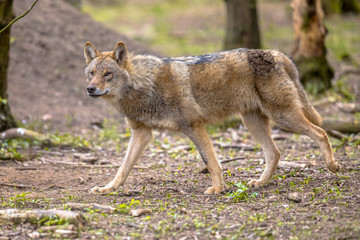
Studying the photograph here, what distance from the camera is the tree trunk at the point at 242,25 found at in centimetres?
1441

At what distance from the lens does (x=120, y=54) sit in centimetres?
712

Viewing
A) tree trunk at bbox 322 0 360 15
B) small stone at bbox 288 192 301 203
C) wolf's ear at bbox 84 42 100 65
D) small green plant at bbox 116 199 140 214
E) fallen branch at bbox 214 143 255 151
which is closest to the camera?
small green plant at bbox 116 199 140 214

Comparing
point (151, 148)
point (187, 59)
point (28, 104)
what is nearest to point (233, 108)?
point (187, 59)

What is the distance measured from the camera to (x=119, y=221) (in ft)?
17.6

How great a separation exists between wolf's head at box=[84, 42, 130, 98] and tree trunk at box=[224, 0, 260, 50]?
777cm

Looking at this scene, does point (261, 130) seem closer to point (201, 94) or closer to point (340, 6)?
point (201, 94)

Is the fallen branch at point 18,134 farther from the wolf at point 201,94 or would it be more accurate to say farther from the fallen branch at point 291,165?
the fallen branch at point 291,165

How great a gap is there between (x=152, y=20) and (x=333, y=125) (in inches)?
671

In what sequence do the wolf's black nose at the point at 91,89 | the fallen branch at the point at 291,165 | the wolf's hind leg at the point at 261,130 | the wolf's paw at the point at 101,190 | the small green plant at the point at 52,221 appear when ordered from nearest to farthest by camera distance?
the small green plant at the point at 52,221
the wolf's black nose at the point at 91,89
the wolf's paw at the point at 101,190
the wolf's hind leg at the point at 261,130
the fallen branch at the point at 291,165

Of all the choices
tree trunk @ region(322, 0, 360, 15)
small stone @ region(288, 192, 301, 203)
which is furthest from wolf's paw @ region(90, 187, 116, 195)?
tree trunk @ region(322, 0, 360, 15)

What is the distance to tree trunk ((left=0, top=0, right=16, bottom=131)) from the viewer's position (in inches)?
352

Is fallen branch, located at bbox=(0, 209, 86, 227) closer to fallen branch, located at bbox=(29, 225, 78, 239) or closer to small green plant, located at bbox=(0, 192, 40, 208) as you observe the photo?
fallen branch, located at bbox=(29, 225, 78, 239)

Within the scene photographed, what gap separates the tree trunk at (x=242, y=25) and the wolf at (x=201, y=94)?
23.7 feet

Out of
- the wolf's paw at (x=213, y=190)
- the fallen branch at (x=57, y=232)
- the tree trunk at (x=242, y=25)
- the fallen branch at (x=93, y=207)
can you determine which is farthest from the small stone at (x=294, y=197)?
the tree trunk at (x=242, y=25)
